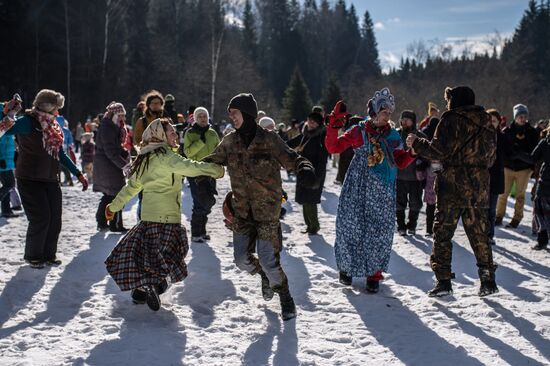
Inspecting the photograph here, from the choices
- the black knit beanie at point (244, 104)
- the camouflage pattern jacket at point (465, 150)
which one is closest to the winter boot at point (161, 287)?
the black knit beanie at point (244, 104)

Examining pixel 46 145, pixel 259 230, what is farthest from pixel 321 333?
pixel 46 145

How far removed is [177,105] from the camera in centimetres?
4206

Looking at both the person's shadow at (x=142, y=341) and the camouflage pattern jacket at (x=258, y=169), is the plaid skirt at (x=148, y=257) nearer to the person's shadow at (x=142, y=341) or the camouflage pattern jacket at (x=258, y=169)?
the person's shadow at (x=142, y=341)

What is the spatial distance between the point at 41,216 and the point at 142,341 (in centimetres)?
266

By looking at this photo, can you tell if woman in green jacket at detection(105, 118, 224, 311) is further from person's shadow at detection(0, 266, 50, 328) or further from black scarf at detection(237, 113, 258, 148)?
person's shadow at detection(0, 266, 50, 328)

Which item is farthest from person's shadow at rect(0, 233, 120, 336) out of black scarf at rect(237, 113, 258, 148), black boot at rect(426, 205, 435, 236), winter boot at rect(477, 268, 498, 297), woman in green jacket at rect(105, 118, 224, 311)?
black boot at rect(426, 205, 435, 236)

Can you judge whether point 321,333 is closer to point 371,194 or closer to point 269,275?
point 269,275

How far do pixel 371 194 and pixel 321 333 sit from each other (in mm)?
1654

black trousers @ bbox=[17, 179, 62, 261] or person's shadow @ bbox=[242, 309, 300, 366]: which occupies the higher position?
black trousers @ bbox=[17, 179, 62, 261]

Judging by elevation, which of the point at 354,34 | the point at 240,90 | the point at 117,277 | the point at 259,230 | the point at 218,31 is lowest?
the point at 117,277

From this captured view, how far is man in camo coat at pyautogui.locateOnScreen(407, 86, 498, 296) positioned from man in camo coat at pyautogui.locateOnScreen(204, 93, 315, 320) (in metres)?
1.41

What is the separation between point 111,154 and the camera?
7375 millimetres

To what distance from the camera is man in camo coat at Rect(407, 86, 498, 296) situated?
4.95 metres

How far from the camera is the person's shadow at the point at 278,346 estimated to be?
3736mm
